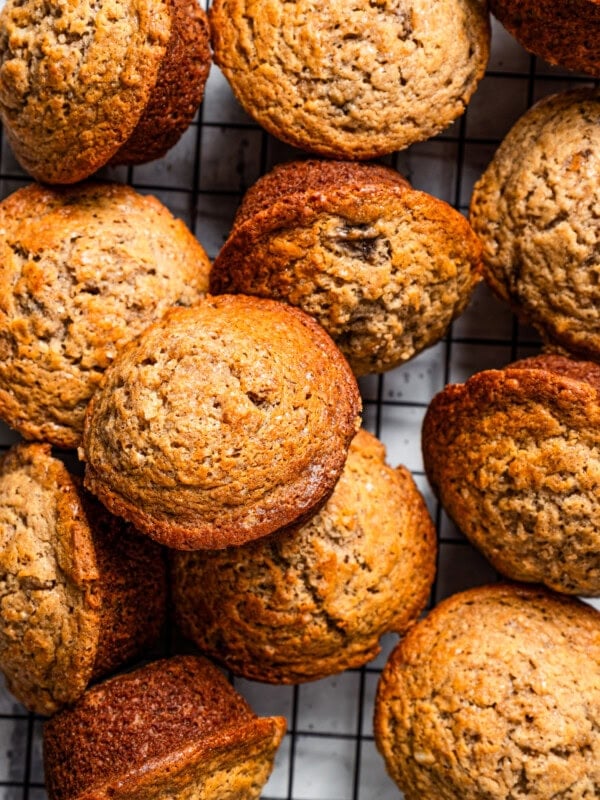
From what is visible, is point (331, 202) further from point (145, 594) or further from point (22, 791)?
point (22, 791)

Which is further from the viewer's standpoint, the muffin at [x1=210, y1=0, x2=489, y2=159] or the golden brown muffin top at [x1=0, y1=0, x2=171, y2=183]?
the muffin at [x1=210, y1=0, x2=489, y2=159]

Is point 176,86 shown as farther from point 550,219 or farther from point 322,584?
point 322,584

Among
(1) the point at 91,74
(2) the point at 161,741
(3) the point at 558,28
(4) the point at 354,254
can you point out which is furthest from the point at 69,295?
(3) the point at 558,28

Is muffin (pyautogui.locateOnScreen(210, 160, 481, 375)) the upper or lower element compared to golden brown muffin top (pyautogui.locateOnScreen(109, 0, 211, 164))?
lower

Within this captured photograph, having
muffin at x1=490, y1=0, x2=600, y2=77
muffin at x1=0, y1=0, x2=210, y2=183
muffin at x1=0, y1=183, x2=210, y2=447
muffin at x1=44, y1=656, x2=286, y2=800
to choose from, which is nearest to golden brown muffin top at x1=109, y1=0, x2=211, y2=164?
muffin at x1=0, y1=0, x2=210, y2=183

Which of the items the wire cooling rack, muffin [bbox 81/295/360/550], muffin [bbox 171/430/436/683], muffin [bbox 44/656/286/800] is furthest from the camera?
the wire cooling rack

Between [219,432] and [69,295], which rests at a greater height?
[69,295]

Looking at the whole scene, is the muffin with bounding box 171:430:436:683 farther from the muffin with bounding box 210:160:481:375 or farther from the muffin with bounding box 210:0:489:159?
the muffin with bounding box 210:0:489:159
